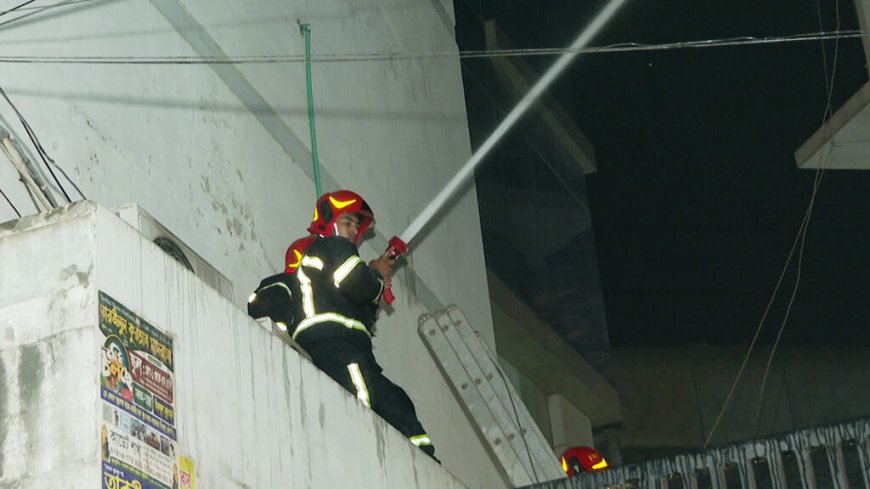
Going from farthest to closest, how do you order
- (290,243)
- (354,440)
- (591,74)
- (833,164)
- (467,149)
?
(591,74) < (467,149) < (833,164) < (290,243) < (354,440)

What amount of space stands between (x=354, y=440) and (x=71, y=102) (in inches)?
76.1

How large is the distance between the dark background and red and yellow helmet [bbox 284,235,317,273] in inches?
339

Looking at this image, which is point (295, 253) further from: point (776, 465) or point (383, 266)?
point (776, 465)

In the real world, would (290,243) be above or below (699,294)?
below

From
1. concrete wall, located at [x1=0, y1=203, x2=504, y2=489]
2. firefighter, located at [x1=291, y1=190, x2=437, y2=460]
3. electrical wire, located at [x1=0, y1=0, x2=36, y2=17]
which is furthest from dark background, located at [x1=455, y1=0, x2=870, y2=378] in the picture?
concrete wall, located at [x1=0, y1=203, x2=504, y2=489]

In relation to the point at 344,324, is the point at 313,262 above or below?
above

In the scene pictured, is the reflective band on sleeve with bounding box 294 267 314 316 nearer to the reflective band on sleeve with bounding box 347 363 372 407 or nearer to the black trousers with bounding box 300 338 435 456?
the black trousers with bounding box 300 338 435 456

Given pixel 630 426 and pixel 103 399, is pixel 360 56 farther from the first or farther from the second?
pixel 630 426

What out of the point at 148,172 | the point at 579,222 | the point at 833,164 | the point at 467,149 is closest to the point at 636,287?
the point at 579,222

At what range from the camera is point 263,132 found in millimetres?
8055

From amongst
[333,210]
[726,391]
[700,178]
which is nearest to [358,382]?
[333,210]

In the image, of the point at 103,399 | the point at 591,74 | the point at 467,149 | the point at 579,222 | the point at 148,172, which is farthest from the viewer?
the point at 591,74

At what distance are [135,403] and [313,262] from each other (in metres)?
3.04

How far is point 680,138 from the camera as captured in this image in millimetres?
18984
